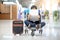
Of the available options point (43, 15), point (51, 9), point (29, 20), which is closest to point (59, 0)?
point (51, 9)

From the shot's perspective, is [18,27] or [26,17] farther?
[26,17]

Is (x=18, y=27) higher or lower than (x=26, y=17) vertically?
lower

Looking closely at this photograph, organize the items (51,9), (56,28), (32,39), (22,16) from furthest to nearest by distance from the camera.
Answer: (56,28), (51,9), (22,16), (32,39)

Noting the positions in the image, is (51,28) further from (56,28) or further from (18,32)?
(18,32)

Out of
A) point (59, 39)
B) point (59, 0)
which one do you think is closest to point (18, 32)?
point (59, 39)

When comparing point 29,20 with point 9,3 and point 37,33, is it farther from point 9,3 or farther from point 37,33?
point 9,3

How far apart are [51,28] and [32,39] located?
49.1 inches

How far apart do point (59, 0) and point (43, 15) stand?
0.55m

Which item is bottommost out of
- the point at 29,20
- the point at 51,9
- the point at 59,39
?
the point at 59,39

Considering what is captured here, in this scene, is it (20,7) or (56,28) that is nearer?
(20,7)

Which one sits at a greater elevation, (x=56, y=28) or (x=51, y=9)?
(x=51, y=9)

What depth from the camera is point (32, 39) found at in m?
3.41

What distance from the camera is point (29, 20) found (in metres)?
3.74

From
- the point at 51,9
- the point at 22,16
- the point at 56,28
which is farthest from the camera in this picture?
the point at 56,28
